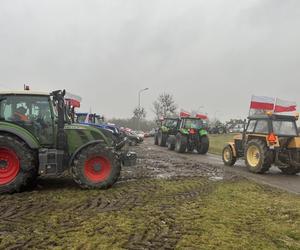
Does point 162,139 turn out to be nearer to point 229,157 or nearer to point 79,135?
point 229,157

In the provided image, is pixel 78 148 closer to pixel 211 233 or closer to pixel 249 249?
pixel 211 233

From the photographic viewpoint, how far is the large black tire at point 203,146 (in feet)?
74.6

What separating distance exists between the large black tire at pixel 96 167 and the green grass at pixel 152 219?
278mm

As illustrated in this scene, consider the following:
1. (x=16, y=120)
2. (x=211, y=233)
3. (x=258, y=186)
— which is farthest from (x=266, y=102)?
(x=211, y=233)

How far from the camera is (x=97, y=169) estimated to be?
31.1 ft

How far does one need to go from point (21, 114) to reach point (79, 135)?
135 cm

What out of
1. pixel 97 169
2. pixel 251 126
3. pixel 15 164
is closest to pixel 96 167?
pixel 97 169

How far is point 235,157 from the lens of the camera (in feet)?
53.3

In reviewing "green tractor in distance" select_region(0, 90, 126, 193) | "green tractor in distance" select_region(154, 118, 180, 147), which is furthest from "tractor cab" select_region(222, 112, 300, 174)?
"green tractor in distance" select_region(154, 118, 180, 147)

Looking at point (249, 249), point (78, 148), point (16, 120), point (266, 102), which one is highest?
point (266, 102)

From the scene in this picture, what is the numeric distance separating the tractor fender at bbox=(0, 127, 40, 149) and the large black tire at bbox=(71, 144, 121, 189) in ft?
3.18

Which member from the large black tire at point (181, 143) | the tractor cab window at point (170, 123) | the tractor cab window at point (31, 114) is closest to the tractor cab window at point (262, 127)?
the tractor cab window at point (31, 114)

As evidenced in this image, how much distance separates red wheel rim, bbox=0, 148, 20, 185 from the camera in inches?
352

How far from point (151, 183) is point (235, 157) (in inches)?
268
